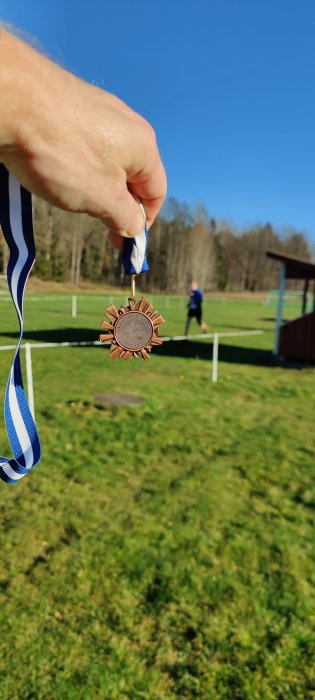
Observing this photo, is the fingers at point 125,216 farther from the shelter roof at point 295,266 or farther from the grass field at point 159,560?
the shelter roof at point 295,266

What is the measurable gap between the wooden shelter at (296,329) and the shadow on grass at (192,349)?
349 millimetres

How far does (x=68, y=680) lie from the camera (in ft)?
9.51

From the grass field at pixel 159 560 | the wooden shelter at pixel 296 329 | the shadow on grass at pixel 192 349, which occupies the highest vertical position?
the wooden shelter at pixel 296 329

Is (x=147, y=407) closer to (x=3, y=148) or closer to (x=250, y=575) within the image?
(x=250, y=575)

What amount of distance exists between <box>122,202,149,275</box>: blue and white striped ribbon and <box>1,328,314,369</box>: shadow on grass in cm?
1302

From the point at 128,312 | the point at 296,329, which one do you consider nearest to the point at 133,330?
the point at 128,312

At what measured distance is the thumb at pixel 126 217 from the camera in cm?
107

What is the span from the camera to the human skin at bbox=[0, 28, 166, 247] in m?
0.83

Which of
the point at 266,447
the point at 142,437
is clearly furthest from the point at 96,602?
the point at 266,447

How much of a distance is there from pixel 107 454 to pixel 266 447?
2.36 m

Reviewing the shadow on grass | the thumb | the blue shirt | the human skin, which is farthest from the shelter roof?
the human skin

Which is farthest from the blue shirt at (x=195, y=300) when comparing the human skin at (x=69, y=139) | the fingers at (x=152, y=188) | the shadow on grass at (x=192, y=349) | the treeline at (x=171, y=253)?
the treeline at (x=171, y=253)

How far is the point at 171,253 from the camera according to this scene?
68562 mm

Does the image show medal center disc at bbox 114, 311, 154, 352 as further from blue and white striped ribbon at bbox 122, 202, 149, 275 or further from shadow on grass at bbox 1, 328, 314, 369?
shadow on grass at bbox 1, 328, 314, 369
